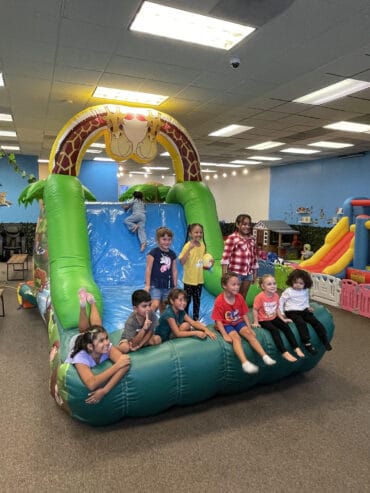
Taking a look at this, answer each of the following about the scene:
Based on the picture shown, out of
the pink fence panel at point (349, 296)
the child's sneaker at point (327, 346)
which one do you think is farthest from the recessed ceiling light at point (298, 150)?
the child's sneaker at point (327, 346)

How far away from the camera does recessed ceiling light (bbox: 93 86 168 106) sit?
17.3ft

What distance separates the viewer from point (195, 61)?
13.5ft

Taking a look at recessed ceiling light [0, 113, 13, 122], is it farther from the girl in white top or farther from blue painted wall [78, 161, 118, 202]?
the girl in white top

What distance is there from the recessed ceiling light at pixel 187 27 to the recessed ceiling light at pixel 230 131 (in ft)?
12.3

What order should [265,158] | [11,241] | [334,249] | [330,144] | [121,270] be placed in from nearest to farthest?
[121,270] < [334,249] < [330,144] < [11,241] < [265,158]

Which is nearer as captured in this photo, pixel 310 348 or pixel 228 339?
pixel 228 339

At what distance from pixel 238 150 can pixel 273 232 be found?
2825 mm

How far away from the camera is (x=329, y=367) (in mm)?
4031

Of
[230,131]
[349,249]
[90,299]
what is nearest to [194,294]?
[90,299]

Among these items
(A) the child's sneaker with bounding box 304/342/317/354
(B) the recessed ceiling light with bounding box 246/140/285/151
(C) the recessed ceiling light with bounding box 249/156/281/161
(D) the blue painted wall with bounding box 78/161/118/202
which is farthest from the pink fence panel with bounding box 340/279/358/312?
(D) the blue painted wall with bounding box 78/161/118/202

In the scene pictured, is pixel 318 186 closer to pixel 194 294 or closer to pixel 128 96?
pixel 128 96

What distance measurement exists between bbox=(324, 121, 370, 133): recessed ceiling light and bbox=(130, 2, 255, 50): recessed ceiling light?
398 cm

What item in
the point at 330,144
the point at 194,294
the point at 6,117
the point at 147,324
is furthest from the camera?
the point at 330,144

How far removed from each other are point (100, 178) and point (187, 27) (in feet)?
33.8
